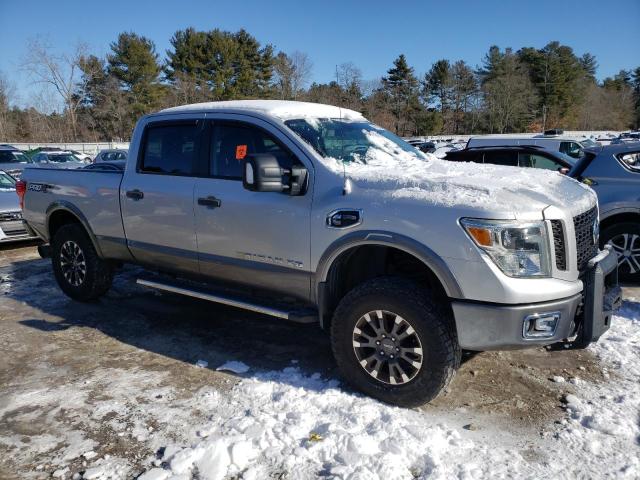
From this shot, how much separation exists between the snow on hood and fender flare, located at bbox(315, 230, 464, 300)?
0.27m

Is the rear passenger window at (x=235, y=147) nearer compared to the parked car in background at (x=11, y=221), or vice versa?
the rear passenger window at (x=235, y=147)

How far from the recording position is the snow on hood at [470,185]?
3012mm

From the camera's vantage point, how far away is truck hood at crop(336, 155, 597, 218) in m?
2.97

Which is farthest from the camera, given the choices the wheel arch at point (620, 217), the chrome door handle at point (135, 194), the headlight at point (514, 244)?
the wheel arch at point (620, 217)

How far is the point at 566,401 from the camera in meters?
3.42

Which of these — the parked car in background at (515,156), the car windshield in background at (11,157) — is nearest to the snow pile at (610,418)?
the parked car in background at (515,156)

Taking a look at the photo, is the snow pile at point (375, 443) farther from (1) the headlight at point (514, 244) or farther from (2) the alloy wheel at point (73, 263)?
(2) the alloy wheel at point (73, 263)

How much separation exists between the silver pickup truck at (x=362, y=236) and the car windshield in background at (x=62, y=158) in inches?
712

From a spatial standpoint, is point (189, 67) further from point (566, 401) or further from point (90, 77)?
point (566, 401)

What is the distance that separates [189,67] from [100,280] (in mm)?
54238

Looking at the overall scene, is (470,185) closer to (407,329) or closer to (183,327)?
(407,329)

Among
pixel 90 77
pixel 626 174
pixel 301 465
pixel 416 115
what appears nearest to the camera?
pixel 301 465

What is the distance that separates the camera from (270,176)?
3.45m

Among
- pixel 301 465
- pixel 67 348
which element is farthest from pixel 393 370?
pixel 67 348
